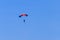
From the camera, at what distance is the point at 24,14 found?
5355mm

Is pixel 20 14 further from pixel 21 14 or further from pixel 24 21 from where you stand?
pixel 24 21

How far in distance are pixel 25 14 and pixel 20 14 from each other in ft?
1.04

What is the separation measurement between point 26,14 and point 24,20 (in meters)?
0.36

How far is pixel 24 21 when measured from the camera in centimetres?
554

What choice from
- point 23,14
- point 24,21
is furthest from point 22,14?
point 24,21

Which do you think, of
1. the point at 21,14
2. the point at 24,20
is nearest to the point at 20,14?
the point at 21,14

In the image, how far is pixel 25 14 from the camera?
5.36 m

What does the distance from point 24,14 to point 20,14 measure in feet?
0.88

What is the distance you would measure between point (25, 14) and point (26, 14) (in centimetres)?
9

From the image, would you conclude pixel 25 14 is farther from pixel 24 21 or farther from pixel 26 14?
pixel 24 21

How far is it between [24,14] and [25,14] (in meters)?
0.06

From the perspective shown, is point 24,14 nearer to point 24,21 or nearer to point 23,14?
point 23,14

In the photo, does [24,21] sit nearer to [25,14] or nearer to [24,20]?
[24,20]

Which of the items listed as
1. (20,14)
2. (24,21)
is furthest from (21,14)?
(24,21)
